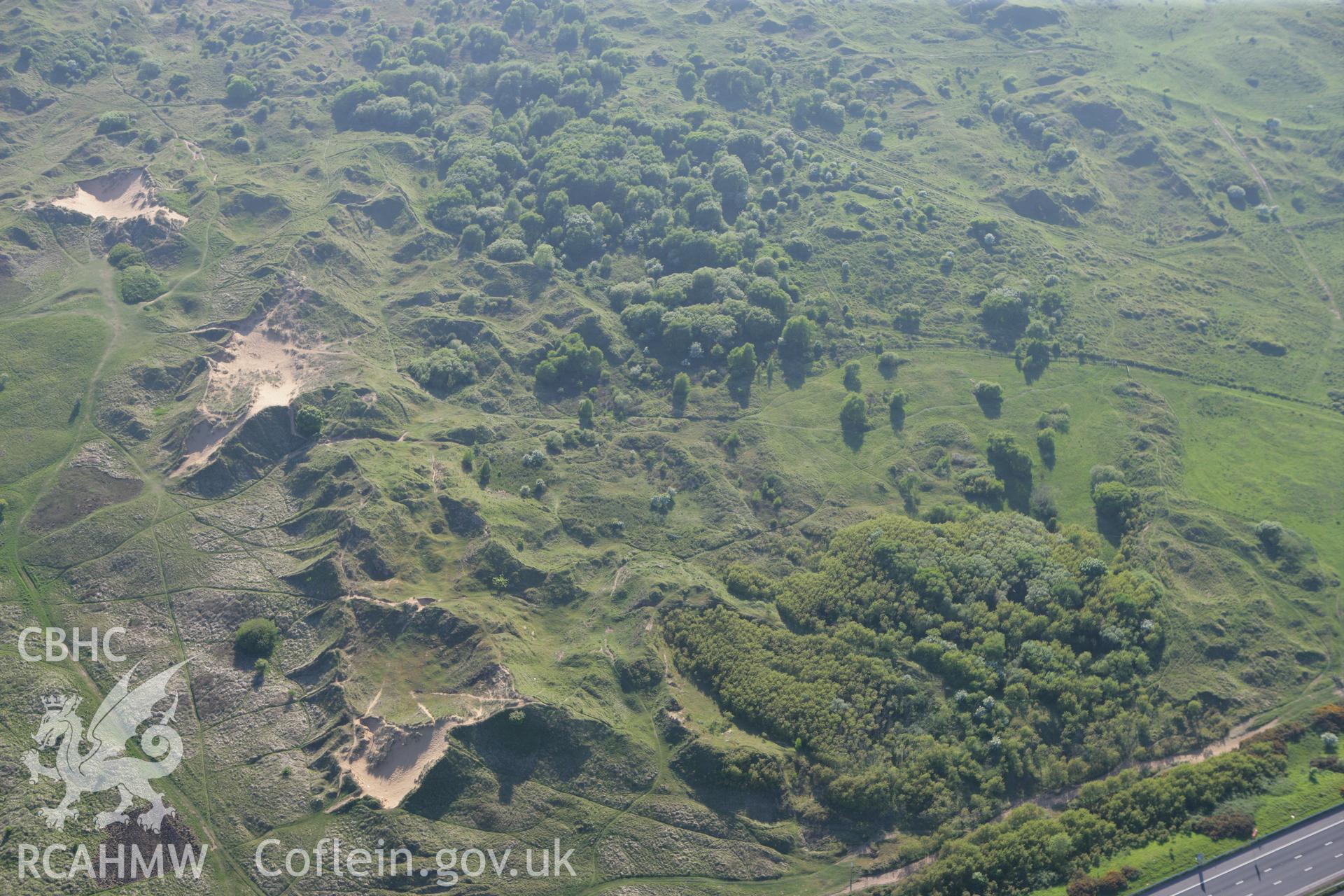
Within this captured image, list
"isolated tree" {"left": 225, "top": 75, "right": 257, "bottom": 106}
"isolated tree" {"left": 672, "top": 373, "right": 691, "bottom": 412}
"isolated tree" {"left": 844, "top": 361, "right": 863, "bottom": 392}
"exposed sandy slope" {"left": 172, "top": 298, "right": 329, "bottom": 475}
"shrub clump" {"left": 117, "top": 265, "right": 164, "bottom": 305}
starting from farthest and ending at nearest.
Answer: "isolated tree" {"left": 225, "top": 75, "right": 257, "bottom": 106} < "isolated tree" {"left": 844, "top": 361, "right": 863, "bottom": 392} < "isolated tree" {"left": 672, "top": 373, "right": 691, "bottom": 412} < "shrub clump" {"left": 117, "top": 265, "right": 164, "bottom": 305} < "exposed sandy slope" {"left": 172, "top": 298, "right": 329, "bottom": 475}

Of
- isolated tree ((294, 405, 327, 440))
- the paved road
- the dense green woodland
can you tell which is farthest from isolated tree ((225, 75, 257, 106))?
the paved road

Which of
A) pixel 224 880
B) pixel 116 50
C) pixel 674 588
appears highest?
pixel 116 50

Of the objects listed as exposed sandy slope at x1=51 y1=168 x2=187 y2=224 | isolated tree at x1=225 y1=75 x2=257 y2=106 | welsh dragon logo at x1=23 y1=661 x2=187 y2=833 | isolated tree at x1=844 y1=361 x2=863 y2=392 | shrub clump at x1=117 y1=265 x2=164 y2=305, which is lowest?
welsh dragon logo at x1=23 y1=661 x2=187 y2=833

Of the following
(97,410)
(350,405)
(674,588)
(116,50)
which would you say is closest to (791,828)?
(674,588)

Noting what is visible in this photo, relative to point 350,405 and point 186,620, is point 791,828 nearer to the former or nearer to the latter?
point 186,620

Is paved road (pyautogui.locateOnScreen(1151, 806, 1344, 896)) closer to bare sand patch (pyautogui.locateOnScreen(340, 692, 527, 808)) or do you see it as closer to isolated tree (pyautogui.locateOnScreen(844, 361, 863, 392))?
bare sand patch (pyautogui.locateOnScreen(340, 692, 527, 808))

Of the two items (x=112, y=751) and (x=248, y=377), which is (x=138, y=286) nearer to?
(x=248, y=377)
